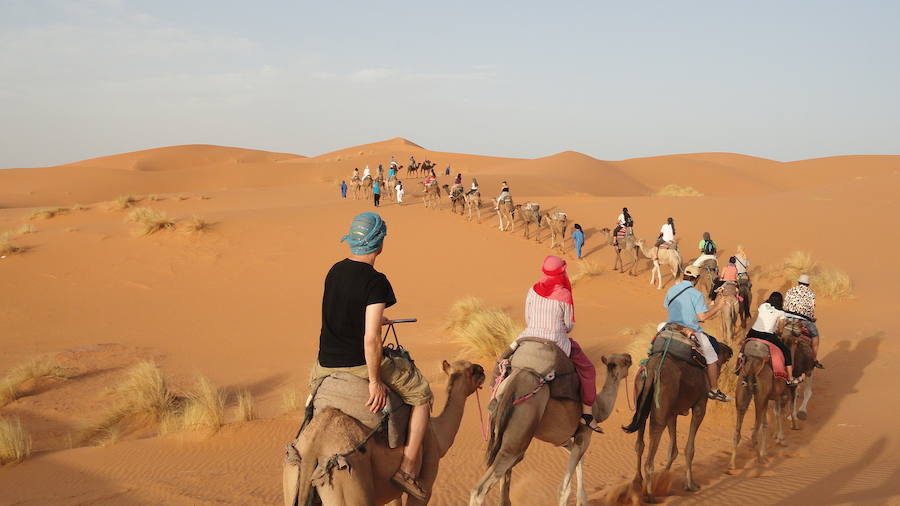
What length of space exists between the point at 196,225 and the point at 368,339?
2330 centimetres

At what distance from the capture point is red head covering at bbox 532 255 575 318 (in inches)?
239

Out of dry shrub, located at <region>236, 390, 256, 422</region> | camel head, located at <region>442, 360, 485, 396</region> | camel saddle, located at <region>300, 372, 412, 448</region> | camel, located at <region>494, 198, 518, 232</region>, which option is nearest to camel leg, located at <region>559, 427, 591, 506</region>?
camel head, located at <region>442, 360, 485, 396</region>

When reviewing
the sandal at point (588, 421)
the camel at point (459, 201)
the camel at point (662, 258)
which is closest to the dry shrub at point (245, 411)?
the sandal at point (588, 421)

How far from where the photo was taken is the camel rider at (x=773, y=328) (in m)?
8.58

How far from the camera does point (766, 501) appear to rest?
22.5ft

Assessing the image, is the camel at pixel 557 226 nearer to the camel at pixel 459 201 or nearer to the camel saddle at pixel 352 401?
the camel at pixel 459 201

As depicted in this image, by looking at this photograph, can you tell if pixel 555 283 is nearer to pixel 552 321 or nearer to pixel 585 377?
pixel 552 321

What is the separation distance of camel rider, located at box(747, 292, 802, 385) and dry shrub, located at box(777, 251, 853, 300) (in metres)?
11.5

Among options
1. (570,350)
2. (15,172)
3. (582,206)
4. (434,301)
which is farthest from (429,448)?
(15,172)

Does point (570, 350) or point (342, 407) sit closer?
point (342, 407)

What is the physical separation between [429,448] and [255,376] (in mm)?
9723

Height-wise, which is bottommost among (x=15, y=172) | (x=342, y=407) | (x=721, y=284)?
(x=721, y=284)

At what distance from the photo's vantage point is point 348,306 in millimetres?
3854

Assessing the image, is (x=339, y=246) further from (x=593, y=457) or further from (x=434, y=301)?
(x=593, y=457)
